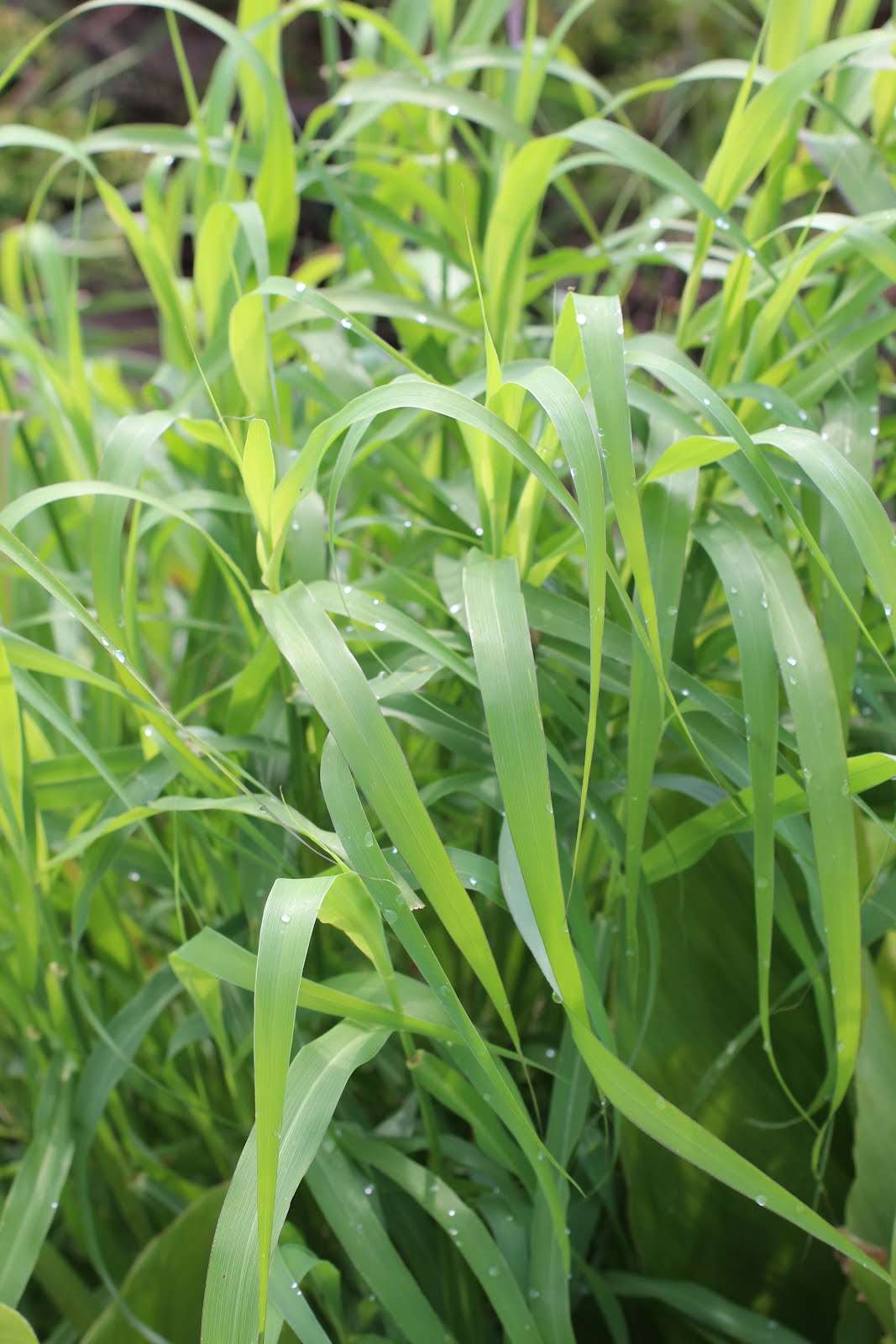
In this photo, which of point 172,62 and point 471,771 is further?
point 172,62

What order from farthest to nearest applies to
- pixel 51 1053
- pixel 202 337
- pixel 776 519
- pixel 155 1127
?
pixel 202 337
pixel 155 1127
pixel 51 1053
pixel 776 519

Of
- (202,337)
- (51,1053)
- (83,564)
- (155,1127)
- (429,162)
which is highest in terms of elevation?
(429,162)

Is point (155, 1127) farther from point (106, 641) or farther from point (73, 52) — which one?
point (73, 52)

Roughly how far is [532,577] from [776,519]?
11 centimetres

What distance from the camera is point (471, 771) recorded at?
54 cm

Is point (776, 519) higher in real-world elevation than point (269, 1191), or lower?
higher

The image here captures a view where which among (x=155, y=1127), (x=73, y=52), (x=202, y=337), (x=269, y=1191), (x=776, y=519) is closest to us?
(x=269, y=1191)

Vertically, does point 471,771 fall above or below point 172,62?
below

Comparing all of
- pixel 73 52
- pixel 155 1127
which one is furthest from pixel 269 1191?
pixel 73 52

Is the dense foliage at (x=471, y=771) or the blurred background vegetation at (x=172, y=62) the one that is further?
the blurred background vegetation at (x=172, y=62)

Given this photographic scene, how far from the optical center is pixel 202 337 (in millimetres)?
817

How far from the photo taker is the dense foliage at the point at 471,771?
1.30 ft

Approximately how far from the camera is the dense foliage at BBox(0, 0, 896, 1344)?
395 mm

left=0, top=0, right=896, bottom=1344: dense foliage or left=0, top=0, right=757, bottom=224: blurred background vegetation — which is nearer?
left=0, top=0, right=896, bottom=1344: dense foliage
